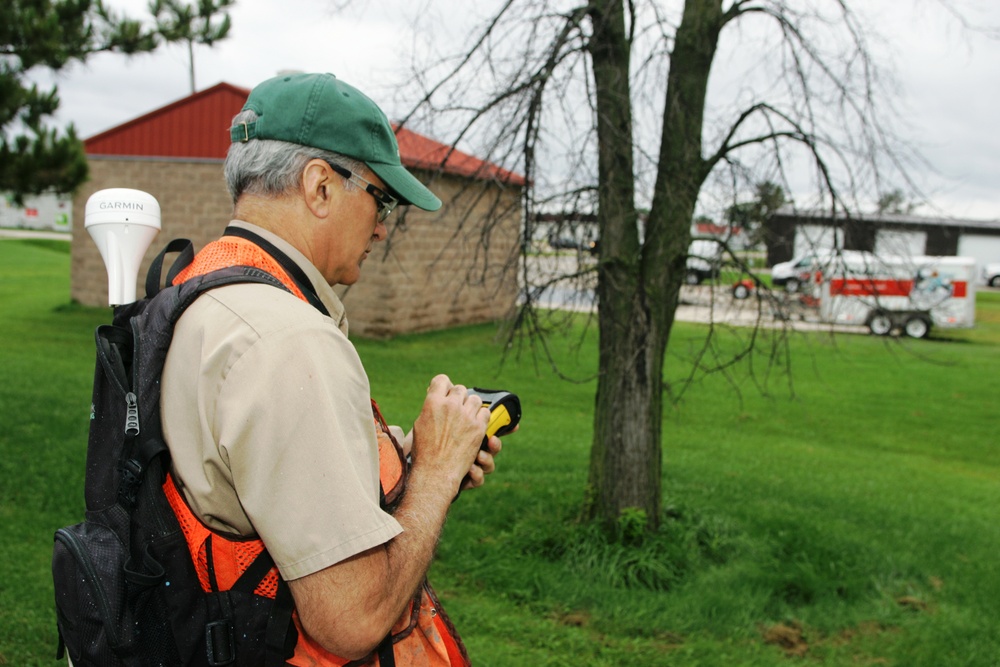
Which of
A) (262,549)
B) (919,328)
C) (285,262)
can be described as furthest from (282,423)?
(919,328)

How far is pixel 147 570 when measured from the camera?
1.58 metres

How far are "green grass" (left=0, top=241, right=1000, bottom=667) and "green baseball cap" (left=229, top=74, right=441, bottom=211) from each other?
2935 mm

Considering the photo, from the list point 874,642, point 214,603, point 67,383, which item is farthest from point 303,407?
point 67,383

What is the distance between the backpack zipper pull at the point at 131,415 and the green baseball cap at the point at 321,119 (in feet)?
1.83

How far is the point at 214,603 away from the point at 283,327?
0.53 metres

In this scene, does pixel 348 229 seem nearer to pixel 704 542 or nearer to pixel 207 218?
pixel 704 542

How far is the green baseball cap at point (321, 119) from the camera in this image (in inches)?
67.7

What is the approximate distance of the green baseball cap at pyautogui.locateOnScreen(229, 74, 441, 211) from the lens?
1.72 meters

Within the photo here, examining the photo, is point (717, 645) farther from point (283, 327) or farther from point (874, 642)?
point (283, 327)

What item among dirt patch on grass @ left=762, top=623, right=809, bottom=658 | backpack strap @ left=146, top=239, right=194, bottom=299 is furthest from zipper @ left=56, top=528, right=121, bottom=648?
dirt patch on grass @ left=762, top=623, right=809, bottom=658

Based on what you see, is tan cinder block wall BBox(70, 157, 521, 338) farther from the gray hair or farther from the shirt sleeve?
the shirt sleeve

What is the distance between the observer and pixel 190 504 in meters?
Result: 1.59

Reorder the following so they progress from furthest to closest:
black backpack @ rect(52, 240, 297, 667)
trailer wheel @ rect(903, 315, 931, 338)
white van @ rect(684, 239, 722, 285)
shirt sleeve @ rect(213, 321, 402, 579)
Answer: trailer wheel @ rect(903, 315, 931, 338), white van @ rect(684, 239, 722, 285), black backpack @ rect(52, 240, 297, 667), shirt sleeve @ rect(213, 321, 402, 579)

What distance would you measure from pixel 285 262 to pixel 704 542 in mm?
4743
